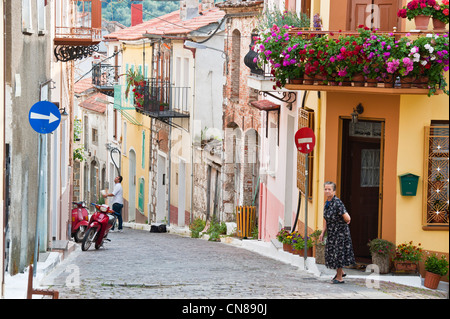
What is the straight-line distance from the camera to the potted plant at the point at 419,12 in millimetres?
12484

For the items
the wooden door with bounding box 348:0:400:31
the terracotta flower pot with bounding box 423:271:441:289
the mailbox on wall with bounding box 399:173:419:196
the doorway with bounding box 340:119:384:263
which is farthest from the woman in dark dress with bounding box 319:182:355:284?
the wooden door with bounding box 348:0:400:31

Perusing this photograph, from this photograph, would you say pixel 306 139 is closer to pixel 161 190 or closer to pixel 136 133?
pixel 161 190

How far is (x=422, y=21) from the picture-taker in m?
12.6

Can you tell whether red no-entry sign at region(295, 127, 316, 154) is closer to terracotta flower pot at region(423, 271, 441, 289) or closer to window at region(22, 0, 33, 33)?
terracotta flower pot at region(423, 271, 441, 289)

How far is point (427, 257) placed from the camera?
1316 centimetres

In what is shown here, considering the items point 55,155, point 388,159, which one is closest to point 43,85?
point 55,155

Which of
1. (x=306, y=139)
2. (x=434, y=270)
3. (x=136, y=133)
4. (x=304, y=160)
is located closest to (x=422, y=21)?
(x=306, y=139)

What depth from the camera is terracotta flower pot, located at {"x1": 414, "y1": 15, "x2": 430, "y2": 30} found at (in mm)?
12594

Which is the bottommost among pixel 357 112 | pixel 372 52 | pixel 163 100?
pixel 357 112

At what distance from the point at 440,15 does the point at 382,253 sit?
142 inches

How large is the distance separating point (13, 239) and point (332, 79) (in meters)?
5.20

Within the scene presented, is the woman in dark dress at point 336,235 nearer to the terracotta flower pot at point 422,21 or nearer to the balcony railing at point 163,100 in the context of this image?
the terracotta flower pot at point 422,21

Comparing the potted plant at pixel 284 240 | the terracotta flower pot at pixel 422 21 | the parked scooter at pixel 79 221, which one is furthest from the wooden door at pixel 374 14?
the parked scooter at pixel 79 221

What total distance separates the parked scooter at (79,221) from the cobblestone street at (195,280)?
496 cm
